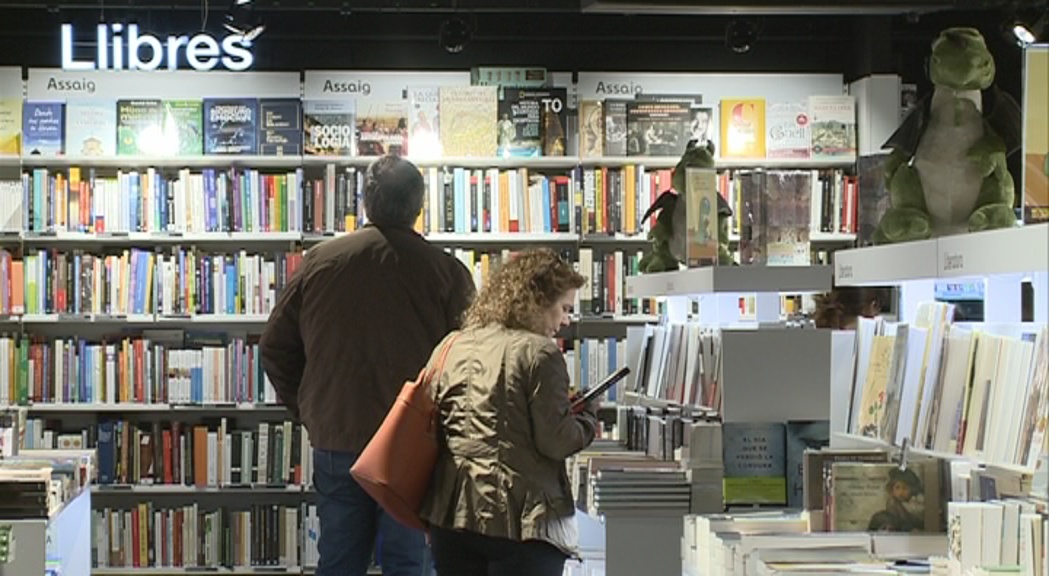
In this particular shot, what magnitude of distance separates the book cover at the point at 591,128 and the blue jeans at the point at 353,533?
12.8 ft

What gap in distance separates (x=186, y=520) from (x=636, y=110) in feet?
10.5

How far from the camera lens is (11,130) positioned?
26.7ft

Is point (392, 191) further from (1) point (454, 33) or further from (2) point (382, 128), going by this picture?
(1) point (454, 33)

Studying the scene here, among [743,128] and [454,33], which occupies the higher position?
[454,33]

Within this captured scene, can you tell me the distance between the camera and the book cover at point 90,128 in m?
8.13

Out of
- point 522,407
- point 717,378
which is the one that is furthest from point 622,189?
point 522,407

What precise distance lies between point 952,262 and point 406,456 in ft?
5.13

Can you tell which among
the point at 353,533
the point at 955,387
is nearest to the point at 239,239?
the point at 353,533

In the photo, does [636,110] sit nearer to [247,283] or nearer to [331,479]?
[247,283]

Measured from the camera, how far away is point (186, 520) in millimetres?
8219

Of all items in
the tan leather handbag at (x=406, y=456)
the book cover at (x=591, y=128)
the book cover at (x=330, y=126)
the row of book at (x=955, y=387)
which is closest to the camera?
the row of book at (x=955, y=387)

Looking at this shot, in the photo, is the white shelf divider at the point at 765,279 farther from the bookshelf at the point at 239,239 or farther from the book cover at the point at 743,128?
the book cover at the point at 743,128

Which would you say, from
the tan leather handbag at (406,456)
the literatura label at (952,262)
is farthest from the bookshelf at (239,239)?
the literatura label at (952,262)

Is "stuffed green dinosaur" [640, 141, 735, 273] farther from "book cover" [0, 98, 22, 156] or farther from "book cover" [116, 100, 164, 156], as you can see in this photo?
"book cover" [0, 98, 22, 156]
